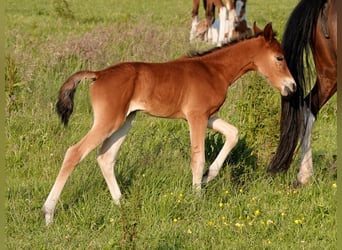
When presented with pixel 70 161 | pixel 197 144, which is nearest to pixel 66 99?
pixel 70 161

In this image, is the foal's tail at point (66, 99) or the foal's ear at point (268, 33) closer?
the foal's tail at point (66, 99)

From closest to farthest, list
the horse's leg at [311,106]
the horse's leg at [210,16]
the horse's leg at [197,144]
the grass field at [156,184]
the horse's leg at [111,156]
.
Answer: the grass field at [156,184]
the horse's leg at [111,156]
the horse's leg at [197,144]
the horse's leg at [311,106]
the horse's leg at [210,16]

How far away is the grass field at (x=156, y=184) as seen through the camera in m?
5.42

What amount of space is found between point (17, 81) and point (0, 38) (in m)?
6.80

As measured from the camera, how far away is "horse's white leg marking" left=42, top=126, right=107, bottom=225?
5.76 m

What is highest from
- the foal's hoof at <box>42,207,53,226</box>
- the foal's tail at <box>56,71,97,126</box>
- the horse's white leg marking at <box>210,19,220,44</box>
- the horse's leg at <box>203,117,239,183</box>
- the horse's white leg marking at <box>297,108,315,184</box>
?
the foal's tail at <box>56,71,97,126</box>

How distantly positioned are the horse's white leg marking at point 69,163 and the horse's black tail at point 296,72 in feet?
5.40

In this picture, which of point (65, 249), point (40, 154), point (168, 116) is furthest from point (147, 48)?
point (65, 249)

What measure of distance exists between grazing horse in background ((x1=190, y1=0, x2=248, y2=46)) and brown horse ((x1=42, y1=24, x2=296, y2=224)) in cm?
959

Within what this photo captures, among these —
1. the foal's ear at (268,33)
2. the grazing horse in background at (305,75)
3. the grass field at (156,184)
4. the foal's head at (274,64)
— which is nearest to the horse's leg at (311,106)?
the grazing horse in background at (305,75)

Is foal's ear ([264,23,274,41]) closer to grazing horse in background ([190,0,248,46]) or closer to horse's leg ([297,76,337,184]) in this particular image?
horse's leg ([297,76,337,184])

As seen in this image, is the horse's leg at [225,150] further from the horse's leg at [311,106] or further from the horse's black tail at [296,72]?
the horse's leg at [311,106]

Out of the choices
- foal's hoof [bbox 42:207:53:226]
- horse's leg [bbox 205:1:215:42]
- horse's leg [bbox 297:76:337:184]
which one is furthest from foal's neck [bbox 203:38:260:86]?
horse's leg [bbox 205:1:215:42]

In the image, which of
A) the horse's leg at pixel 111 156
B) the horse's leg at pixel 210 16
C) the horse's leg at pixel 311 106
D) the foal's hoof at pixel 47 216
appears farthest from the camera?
the horse's leg at pixel 210 16
